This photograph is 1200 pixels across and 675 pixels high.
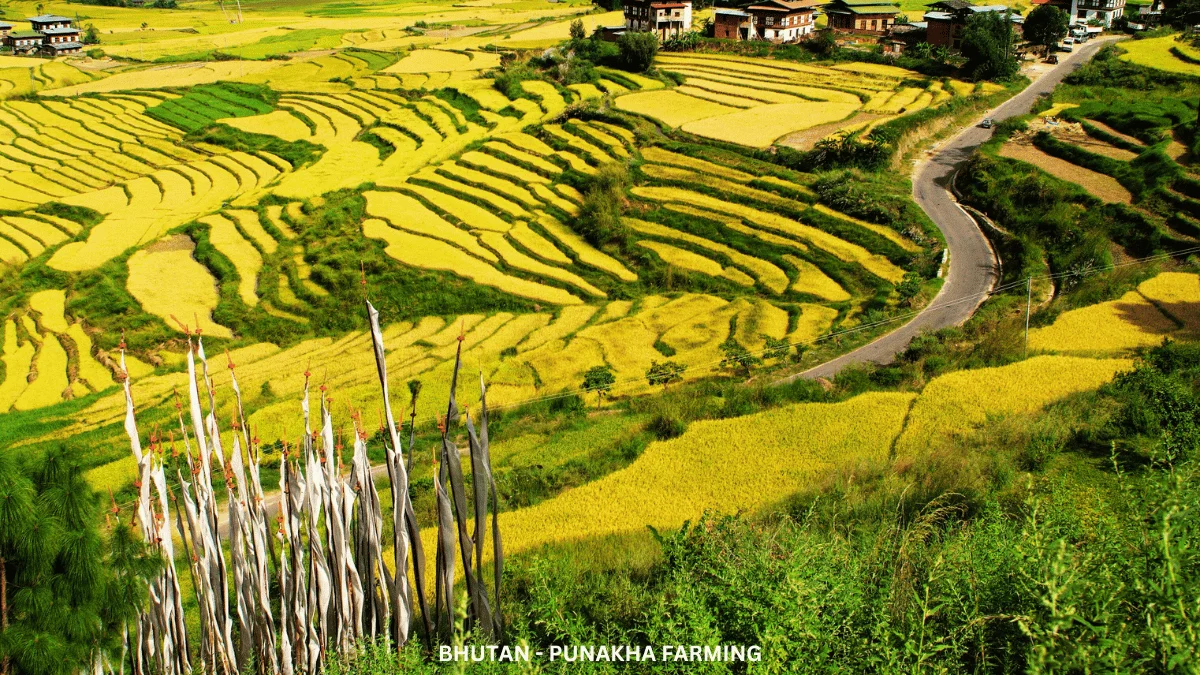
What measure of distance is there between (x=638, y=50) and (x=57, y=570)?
46.3 metres

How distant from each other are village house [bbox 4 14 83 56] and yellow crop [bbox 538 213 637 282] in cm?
6279

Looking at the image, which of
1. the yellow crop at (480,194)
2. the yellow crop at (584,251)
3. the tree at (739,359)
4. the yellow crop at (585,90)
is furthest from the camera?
the yellow crop at (585,90)

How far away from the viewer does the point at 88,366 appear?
26.3 m

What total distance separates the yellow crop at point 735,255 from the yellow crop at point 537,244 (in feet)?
10.1

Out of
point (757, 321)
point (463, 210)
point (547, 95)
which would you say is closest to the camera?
point (757, 321)

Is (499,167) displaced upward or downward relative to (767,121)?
downward

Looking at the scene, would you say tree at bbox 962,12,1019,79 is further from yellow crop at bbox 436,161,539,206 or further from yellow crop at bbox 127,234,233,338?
yellow crop at bbox 127,234,233,338

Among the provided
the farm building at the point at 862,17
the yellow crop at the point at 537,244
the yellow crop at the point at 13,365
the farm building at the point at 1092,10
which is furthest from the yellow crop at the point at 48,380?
the farm building at the point at 1092,10

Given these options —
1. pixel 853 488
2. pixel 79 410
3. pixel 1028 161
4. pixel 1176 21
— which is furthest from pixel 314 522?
pixel 1176 21

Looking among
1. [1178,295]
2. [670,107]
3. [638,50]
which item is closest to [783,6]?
[638,50]

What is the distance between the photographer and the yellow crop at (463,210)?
33875 mm

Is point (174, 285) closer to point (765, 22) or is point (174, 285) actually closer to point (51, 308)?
point (51, 308)

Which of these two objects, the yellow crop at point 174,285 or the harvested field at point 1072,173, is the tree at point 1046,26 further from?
the yellow crop at point 174,285

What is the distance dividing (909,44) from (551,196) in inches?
1136
